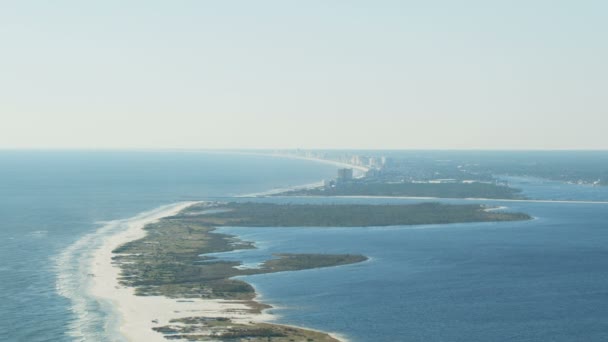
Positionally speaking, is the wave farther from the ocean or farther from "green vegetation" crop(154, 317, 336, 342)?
"green vegetation" crop(154, 317, 336, 342)

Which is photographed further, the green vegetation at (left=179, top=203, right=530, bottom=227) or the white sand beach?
the green vegetation at (left=179, top=203, right=530, bottom=227)

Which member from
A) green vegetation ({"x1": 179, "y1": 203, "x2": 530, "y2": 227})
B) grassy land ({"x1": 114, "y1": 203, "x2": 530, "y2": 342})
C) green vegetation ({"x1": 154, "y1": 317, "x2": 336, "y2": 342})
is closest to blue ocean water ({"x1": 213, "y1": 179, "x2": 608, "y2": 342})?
green vegetation ({"x1": 154, "y1": 317, "x2": 336, "y2": 342})

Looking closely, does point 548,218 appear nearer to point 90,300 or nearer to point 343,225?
point 343,225

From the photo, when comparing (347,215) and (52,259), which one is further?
(347,215)

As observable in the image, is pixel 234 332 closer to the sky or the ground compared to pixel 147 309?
closer to the sky

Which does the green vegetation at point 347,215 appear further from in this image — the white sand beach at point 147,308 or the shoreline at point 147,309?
the white sand beach at point 147,308

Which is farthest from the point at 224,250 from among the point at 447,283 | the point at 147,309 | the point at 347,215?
the point at 347,215

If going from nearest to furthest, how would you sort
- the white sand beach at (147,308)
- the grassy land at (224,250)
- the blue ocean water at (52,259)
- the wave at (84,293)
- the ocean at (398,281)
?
the wave at (84,293)
the grassy land at (224,250)
the ocean at (398,281)
the white sand beach at (147,308)
the blue ocean water at (52,259)

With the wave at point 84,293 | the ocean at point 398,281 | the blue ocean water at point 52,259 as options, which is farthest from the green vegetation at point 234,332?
the blue ocean water at point 52,259

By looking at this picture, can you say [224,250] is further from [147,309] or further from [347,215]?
A: [347,215]
